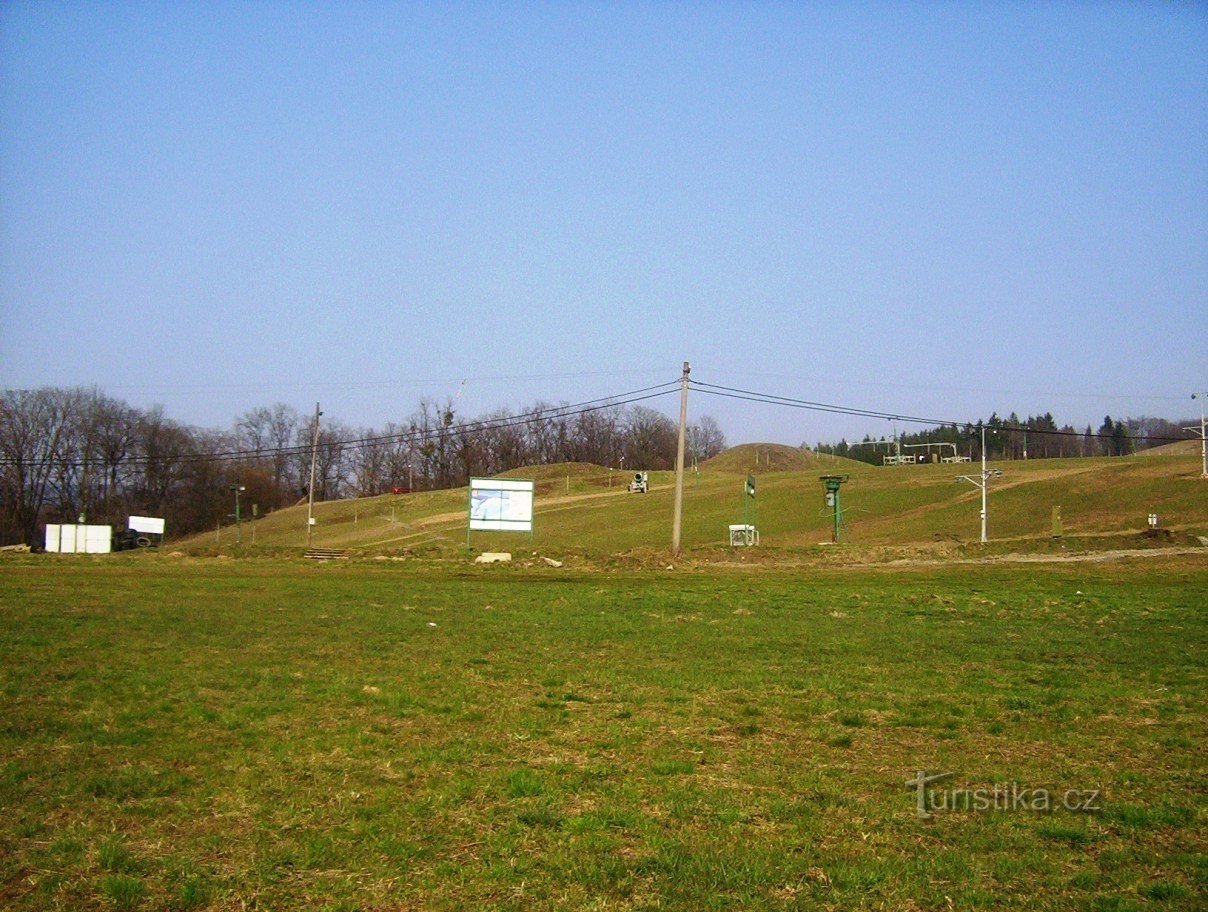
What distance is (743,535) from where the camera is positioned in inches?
2453

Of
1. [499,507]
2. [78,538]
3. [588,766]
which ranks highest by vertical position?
[499,507]

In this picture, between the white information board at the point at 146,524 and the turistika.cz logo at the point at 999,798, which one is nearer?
the turistika.cz logo at the point at 999,798

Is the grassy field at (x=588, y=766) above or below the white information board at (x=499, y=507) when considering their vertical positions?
below

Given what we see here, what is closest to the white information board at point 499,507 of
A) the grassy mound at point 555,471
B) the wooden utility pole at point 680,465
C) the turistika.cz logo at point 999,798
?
the wooden utility pole at point 680,465

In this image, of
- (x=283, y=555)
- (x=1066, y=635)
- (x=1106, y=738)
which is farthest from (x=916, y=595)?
(x=283, y=555)

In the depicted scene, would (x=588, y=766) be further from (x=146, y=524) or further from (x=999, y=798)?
(x=146, y=524)

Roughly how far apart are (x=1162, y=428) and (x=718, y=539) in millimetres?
137250

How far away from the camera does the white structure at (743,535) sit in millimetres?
59469

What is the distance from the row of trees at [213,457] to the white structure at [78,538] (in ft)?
39.1

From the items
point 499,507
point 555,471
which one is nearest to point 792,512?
point 499,507

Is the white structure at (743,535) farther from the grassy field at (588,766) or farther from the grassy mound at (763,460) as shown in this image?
the grassy mound at (763,460)

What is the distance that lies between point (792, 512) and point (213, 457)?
5015 centimetres

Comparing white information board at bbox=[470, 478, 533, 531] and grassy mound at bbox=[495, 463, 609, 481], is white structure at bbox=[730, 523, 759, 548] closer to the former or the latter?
white information board at bbox=[470, 478, 533, 531]

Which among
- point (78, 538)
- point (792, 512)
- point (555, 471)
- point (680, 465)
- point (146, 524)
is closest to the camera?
point (680, 465)
